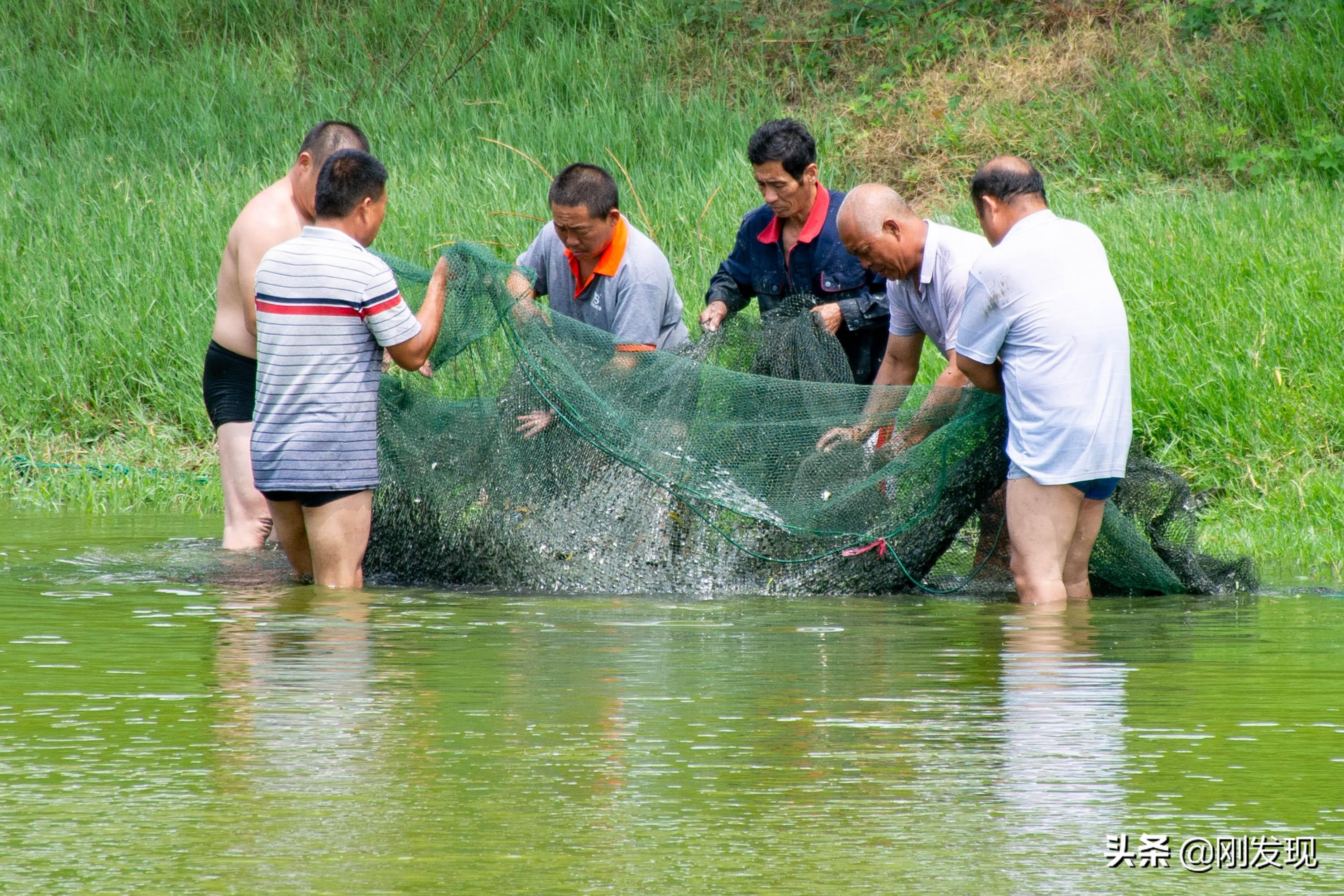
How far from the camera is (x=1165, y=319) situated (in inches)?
364

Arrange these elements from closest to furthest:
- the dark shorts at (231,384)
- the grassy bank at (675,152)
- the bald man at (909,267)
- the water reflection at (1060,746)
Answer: the water reflection at (1060,746)
the bald man at (909,267)
the dark shorts at (231,384)
the grassy bank at (675,152)

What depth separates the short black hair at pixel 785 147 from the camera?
6.67 m

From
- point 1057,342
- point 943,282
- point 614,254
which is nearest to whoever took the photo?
point 1057,342

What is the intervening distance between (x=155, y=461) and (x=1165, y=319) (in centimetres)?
641

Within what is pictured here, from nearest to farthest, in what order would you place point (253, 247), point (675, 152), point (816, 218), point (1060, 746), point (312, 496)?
point (1060, 746), point (312, 496), point (253, 247), point (816, 218), point (675, 152)

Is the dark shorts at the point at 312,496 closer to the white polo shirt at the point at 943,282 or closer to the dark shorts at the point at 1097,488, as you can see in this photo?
the white polo shirt at the point at 943,282

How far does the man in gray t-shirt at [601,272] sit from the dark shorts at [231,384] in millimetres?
1240

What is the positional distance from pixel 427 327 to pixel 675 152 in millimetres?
7173

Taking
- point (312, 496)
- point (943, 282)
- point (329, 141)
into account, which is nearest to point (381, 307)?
point (312, 496)

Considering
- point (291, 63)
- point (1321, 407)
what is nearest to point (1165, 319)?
point (1321, 407)

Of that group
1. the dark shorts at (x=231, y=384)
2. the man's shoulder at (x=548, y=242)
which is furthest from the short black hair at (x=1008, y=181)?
the dark shorts at (x=231, y=384)

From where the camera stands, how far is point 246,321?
6.68 meters

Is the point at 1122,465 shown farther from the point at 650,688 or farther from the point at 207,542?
the point at 207,542

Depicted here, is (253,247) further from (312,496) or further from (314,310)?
(312,496)
